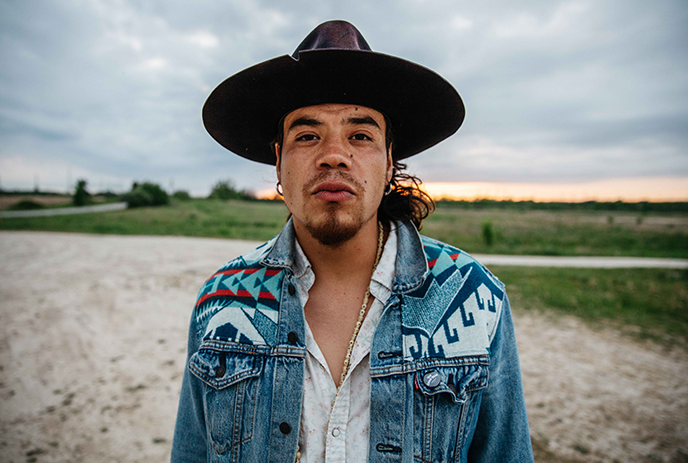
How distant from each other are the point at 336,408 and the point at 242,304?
655 millimetres

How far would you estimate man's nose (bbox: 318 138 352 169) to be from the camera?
159 centimetres

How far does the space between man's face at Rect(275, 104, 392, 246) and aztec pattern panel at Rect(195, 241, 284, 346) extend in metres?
0.37

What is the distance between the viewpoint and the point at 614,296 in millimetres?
8500

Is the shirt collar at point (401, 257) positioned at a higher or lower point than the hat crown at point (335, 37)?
lower

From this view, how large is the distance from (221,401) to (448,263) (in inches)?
50.3

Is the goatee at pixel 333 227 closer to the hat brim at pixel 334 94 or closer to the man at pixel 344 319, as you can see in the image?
the man at pixel 344 319

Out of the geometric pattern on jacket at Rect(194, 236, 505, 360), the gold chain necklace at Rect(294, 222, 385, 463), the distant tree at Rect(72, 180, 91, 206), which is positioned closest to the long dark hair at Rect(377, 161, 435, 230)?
the gold chain necklace at Rect(294, 222, 385, 463)

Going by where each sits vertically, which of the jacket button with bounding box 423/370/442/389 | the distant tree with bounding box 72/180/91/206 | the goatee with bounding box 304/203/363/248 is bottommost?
the jacket button with bounding box 423/370/442/389

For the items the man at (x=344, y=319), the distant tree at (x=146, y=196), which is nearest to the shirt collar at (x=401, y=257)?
the man at (x=344, y=319)

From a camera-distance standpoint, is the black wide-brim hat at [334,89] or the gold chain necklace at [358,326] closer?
the gold chain necklace at [358,326]

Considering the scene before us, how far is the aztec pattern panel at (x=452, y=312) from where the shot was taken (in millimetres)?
1487

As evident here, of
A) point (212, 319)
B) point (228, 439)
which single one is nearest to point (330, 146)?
point (212, 319)

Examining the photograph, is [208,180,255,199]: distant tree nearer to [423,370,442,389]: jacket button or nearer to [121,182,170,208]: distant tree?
[121,182,170,208]: distant tree

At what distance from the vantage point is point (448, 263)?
1724 millimetres
